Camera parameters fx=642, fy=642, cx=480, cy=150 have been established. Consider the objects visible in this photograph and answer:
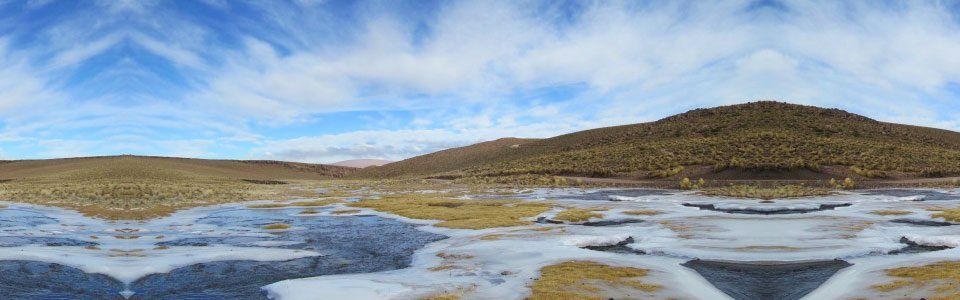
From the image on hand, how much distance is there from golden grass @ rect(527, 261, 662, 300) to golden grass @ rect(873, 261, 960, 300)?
155 inches

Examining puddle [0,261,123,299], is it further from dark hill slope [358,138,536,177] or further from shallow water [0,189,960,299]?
dark hill slope [358,138,536,177]

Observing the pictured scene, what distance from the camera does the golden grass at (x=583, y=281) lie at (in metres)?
11.2

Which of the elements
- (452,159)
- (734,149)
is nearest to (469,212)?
(734,149)

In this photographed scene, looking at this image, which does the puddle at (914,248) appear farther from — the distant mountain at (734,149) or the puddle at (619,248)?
the distant mountain at (734,149)

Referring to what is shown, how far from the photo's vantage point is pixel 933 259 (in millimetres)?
13273

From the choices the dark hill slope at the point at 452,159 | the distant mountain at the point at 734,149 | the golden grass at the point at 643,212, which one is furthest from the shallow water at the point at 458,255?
the dark hill slope at the point at 452,159

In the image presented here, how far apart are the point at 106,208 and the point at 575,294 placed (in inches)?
658

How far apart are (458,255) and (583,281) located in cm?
446

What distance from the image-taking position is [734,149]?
68.4 m

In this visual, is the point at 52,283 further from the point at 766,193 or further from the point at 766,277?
the point at 766,193

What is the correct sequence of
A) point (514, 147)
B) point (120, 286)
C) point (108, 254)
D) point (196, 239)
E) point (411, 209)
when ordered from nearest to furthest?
point (120, 286), point (108, 254), point (196, 239), point (411, 209), point (514, 147)

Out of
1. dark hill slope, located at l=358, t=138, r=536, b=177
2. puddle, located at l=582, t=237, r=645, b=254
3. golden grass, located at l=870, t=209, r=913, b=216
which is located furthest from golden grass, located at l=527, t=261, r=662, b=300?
dark hill slope, located at l=358, t=138, r=536, b=177

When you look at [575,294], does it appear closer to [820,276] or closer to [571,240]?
[820,276]

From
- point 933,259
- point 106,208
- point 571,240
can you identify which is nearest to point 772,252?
point 933,259
